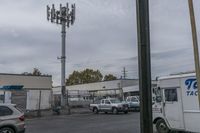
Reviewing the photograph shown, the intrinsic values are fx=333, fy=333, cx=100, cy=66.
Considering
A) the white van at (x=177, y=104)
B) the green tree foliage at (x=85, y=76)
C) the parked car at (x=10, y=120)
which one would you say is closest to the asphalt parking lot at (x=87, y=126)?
the white van at (x=177, y=104)

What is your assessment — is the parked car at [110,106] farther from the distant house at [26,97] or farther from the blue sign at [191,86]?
the blue sign at [191,86]

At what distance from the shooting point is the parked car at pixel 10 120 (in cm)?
1397

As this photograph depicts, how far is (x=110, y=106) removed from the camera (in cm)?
3716

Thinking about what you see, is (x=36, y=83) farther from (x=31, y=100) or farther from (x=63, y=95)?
(x=31, y=100)

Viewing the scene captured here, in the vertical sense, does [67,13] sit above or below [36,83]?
above

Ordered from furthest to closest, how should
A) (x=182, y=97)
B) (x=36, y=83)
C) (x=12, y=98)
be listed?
(x=36, y=83)
(x=12, y=98)
(x=182, y=97)

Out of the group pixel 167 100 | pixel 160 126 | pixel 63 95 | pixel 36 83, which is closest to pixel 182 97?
pixel 167 100

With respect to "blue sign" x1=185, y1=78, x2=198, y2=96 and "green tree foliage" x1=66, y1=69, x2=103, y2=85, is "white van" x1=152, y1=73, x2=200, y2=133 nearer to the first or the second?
"blue sign" x1=185, y1=78, x2=198, y2=96

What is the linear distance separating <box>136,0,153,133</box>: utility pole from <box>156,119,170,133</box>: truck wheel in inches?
434

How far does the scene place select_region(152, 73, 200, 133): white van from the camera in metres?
14.0

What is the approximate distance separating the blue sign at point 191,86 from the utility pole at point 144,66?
31.3 ft

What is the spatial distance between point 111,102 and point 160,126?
856 inches

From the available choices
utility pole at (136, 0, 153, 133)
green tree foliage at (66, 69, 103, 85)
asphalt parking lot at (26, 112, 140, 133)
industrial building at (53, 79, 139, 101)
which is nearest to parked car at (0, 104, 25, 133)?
asphalt parking lot at (26, 112, 140, 133)

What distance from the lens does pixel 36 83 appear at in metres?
57.7
